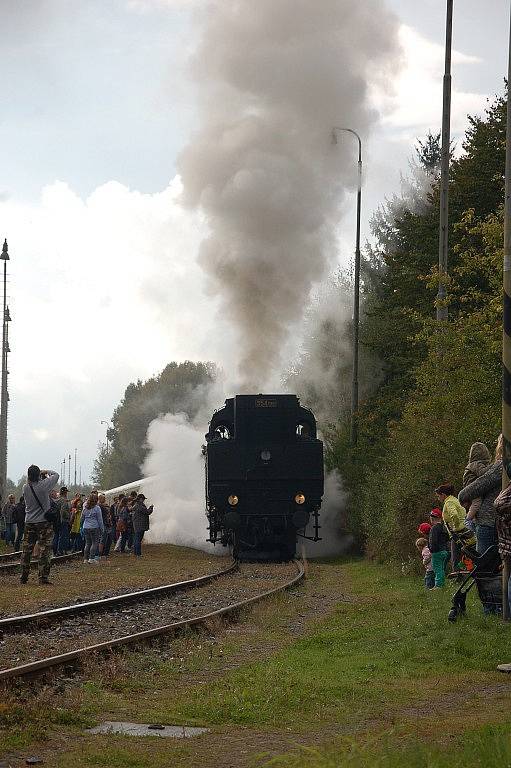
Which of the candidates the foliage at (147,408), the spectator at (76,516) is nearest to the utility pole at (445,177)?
the spectator at (76,516)

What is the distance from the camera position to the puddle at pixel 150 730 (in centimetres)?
704

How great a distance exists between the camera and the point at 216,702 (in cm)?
805

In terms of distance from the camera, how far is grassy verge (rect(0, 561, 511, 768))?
6227 millimetres

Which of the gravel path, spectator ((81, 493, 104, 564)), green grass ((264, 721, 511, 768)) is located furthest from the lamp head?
green grass ((264, 721, 511, 768))

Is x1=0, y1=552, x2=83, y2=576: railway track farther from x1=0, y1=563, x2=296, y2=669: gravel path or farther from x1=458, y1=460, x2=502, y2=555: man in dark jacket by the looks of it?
x1=458, y1=460, x2=502, y2=555: man in dark jacket

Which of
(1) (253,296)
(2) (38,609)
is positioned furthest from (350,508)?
(2) (38,609)

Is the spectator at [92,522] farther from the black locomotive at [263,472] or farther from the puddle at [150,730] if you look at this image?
the puddle at [150,730]

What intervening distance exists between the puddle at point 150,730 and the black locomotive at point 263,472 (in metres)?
21.3

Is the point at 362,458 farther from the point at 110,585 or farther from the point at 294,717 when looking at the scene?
the point at 294,717

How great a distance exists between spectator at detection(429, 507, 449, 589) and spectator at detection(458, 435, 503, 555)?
401cm

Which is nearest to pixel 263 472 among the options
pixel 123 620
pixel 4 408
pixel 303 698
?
pixel 123 620

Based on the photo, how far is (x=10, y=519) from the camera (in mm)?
32500

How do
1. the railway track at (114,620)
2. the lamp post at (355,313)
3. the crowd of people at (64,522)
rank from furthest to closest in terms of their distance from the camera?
the lamp post at (355,313) < the crowd of people at (64,522) < the railway track at (114,620)

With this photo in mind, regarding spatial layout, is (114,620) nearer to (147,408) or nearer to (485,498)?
(485,498)
